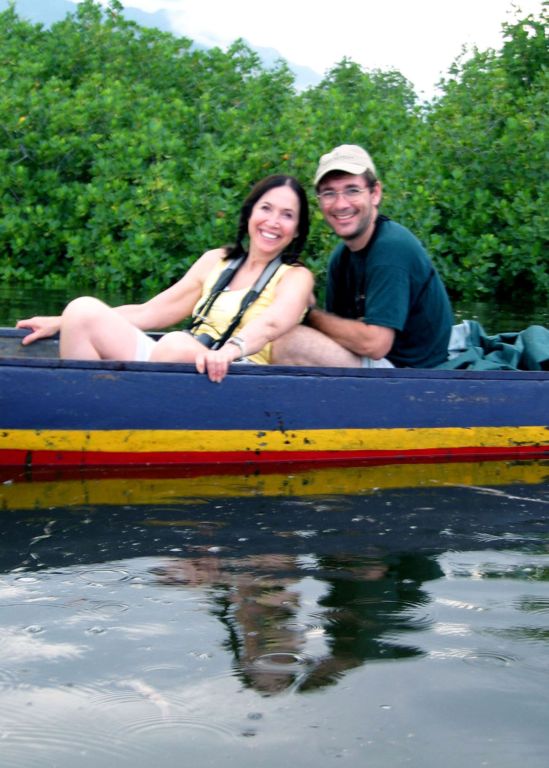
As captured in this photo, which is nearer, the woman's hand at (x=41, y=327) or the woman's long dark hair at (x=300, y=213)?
the woman's long dark hair at (x=300, y=213)

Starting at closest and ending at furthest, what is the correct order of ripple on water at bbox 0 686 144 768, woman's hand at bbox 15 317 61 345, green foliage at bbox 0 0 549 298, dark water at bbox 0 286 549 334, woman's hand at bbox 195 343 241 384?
ripple on water at bbox 0 686 144 768 < woman's hand at bbox 195 343 241 384 < woman's hand at bbox 15 317 61 345 < dark water at bbox 0 286 549 334 < green foliage at bbox 0 0 549 298

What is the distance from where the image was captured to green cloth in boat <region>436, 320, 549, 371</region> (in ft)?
16.8

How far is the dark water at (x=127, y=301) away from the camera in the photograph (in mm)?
9648

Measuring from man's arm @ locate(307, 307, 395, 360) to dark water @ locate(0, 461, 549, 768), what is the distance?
0.62 meters

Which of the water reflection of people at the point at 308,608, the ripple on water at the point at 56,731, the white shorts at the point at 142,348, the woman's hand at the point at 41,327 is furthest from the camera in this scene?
the woman's hand at the point at 41,327

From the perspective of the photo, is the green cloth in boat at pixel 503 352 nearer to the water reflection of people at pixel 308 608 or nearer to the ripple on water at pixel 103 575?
the water reflection of people at pixel 308 608

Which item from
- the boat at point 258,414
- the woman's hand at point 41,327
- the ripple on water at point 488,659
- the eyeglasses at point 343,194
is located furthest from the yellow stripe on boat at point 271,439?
the ripple on water at point 488,659

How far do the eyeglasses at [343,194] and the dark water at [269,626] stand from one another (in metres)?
1.20

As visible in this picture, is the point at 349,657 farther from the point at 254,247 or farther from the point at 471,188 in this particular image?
→ the point at 471,188

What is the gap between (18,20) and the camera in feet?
52.2

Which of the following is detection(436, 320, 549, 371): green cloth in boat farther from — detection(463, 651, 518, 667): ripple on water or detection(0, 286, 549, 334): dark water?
detection(0, 286, 549, 334): dark water

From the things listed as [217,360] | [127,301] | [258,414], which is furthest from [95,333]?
[127,301]

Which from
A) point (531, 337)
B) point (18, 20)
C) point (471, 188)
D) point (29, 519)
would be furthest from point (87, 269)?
point (29, 519)

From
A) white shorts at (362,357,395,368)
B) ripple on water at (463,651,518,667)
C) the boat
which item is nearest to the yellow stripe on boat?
the boat
